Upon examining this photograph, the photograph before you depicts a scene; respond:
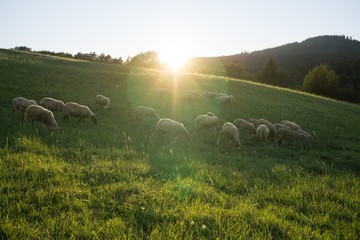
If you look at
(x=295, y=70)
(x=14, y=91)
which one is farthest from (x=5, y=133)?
(x=295, y=70)

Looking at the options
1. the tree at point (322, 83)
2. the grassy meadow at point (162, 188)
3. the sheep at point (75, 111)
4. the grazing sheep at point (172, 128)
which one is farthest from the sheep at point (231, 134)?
the tree at point (322, 83)

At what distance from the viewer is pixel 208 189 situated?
7.84 meters

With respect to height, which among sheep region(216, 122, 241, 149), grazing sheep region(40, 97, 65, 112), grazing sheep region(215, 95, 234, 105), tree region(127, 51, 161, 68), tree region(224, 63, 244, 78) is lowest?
sheep region(216, 122, 241, 149)

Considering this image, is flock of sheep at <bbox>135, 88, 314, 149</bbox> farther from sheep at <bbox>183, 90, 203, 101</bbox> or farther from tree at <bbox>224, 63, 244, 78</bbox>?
tree at <bbox>224, 63, 244, 78</bbox>

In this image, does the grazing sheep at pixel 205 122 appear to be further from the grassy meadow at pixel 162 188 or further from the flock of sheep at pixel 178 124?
the grassy meadow at pixel 162 188

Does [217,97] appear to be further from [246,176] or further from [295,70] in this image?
[295,70]

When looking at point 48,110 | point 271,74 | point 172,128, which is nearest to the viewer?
point 48,110

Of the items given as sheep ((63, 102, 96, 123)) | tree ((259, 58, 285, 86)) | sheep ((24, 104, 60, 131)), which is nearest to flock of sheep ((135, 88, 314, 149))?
sheep ((63, 102, 96, 123))

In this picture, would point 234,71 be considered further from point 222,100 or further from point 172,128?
point 172,128

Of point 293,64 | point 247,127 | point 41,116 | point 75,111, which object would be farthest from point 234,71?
point 41,116

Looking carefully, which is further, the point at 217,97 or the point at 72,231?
the point at 217,97

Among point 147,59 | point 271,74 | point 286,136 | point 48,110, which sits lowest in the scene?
point 286,136

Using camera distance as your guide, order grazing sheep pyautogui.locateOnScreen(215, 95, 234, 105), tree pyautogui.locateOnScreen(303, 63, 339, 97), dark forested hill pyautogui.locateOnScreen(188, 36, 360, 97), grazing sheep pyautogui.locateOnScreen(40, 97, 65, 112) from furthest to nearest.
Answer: dark forested hill pyautogui.locateOnScreen(188, 36, 360, 97) → tree pyautogui.locateOnScreen(303, 63, 339, 97) → grazing sheep pyautogui.locateOnScreen(215, 95, 234, 105) → grazing sheep pyautogui.locateOnScreen(40, 97, 65, 112)

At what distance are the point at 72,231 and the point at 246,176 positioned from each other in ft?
17.9
